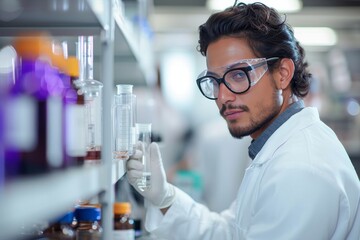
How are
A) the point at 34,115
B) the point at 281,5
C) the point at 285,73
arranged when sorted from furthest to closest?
the point at 281,5, the point at 285,73, the point at 34,115

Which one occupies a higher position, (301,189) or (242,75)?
(242,75)

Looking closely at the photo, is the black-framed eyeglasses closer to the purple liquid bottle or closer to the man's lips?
the man's lips

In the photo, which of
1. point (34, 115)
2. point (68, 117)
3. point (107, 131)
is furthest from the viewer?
point (107, 131)

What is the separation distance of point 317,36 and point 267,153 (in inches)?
171

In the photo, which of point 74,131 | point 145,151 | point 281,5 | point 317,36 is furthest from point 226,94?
point 317,36

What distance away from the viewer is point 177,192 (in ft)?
7.86

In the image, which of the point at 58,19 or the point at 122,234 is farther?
the point at 122,234

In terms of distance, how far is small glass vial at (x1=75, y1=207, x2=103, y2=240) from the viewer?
1.49 metres

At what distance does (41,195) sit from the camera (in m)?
0.77

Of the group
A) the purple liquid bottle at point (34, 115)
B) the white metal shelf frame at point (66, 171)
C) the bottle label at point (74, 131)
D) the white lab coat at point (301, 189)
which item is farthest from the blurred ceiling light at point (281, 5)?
the purple liquid bottle at point (34, 115)

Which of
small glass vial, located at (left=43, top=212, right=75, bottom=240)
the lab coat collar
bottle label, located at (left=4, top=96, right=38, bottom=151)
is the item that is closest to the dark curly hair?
the lab coat collar

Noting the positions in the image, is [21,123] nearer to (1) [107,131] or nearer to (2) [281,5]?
(1) [107,131]

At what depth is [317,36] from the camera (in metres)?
6.06

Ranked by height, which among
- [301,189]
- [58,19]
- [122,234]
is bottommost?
[122,234]
